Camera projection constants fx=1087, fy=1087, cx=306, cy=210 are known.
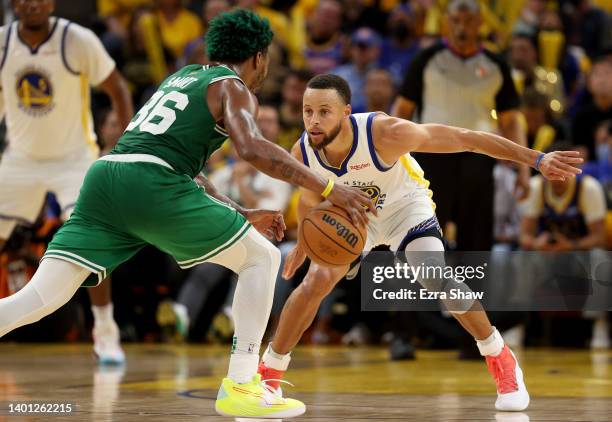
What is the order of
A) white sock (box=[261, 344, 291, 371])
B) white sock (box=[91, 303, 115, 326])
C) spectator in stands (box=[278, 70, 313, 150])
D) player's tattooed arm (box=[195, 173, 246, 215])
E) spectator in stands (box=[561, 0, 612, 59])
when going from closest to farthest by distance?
player's tattooed arm (box=[195, 173, 246, 215])
white sock (box=[261, 344, 291, 371])
white sock (box=[91, 303, 115, 326])
spectator in stands (box=[278, 70, 313, 150])
spectator in stands (box=[561, 0, 612, 59])

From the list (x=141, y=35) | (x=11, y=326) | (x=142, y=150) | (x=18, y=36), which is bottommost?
(x=11, y=326)

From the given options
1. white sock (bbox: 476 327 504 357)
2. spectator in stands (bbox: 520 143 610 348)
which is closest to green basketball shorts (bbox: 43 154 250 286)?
white sock (bbox: 476 327 504 357)

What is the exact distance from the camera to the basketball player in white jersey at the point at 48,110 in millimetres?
8531

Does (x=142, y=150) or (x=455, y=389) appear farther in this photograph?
(x=455, y=389)

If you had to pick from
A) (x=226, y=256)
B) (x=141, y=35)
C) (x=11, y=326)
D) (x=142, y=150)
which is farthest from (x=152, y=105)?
(x=141, y=35)

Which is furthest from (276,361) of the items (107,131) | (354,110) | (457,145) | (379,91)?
(354,110)

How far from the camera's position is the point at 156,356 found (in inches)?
397

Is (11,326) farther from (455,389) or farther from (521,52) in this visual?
(521,52)

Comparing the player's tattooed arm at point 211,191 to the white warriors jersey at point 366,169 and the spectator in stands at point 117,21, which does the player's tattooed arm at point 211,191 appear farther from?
the spectator in stands at point 117,21

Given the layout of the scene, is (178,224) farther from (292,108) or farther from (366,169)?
(292,108)

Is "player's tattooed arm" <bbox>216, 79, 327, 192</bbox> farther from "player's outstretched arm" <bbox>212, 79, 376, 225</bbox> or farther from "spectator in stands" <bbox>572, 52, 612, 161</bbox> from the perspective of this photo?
"spectator in stands" <bbox>572, 52, 612, 161</bbox>

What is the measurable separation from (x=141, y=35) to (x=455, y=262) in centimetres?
674

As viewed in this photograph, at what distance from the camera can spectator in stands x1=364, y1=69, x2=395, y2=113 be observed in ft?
39.0

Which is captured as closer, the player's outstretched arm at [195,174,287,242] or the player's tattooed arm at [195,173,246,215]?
the player's outstretched arm at [195,174,287,242]
